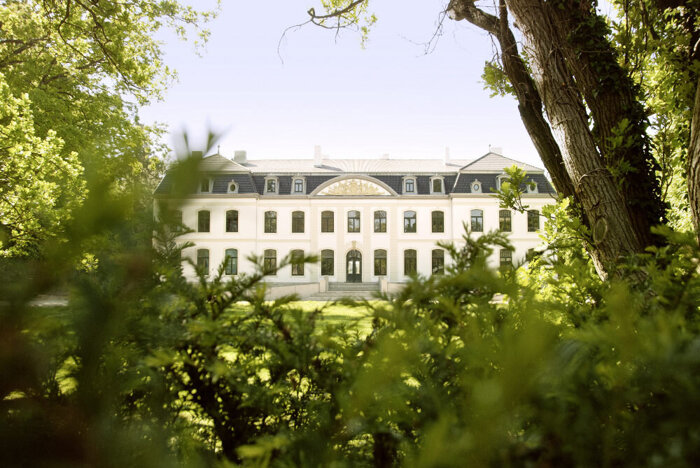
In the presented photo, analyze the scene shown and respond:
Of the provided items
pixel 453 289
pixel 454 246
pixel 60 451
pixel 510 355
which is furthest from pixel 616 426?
pixel 60 451

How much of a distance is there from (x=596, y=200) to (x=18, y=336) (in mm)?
2446

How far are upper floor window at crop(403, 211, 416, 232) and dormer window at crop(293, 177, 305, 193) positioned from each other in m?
7.02

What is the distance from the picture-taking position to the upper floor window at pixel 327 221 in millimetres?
27344

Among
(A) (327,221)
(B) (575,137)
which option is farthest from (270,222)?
(B) (575,137)

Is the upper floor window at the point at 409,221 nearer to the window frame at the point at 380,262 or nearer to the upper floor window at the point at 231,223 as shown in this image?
the window frame at the point at 380,262

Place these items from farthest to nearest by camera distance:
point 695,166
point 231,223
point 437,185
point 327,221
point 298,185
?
point 298,185 < point 437,185 < point 327,221 < point 231,223 < point 695,166

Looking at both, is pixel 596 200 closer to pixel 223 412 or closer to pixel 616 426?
pixel 616 426

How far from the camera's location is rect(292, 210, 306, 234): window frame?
27.3m

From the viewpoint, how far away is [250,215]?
26047 millimetres

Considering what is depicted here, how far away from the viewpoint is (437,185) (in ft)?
90.8

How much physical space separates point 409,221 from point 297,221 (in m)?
7.35

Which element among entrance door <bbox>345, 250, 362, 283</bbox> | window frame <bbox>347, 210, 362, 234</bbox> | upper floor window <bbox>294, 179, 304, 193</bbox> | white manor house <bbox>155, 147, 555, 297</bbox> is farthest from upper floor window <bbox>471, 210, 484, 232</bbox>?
upper floor window <bbox>294, 179, 304, 193</bbox>

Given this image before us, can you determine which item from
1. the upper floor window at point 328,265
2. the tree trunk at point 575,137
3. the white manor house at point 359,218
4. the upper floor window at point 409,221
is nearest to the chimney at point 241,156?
the white manor house at point 359,218

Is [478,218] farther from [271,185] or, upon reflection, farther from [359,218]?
[271,185]
